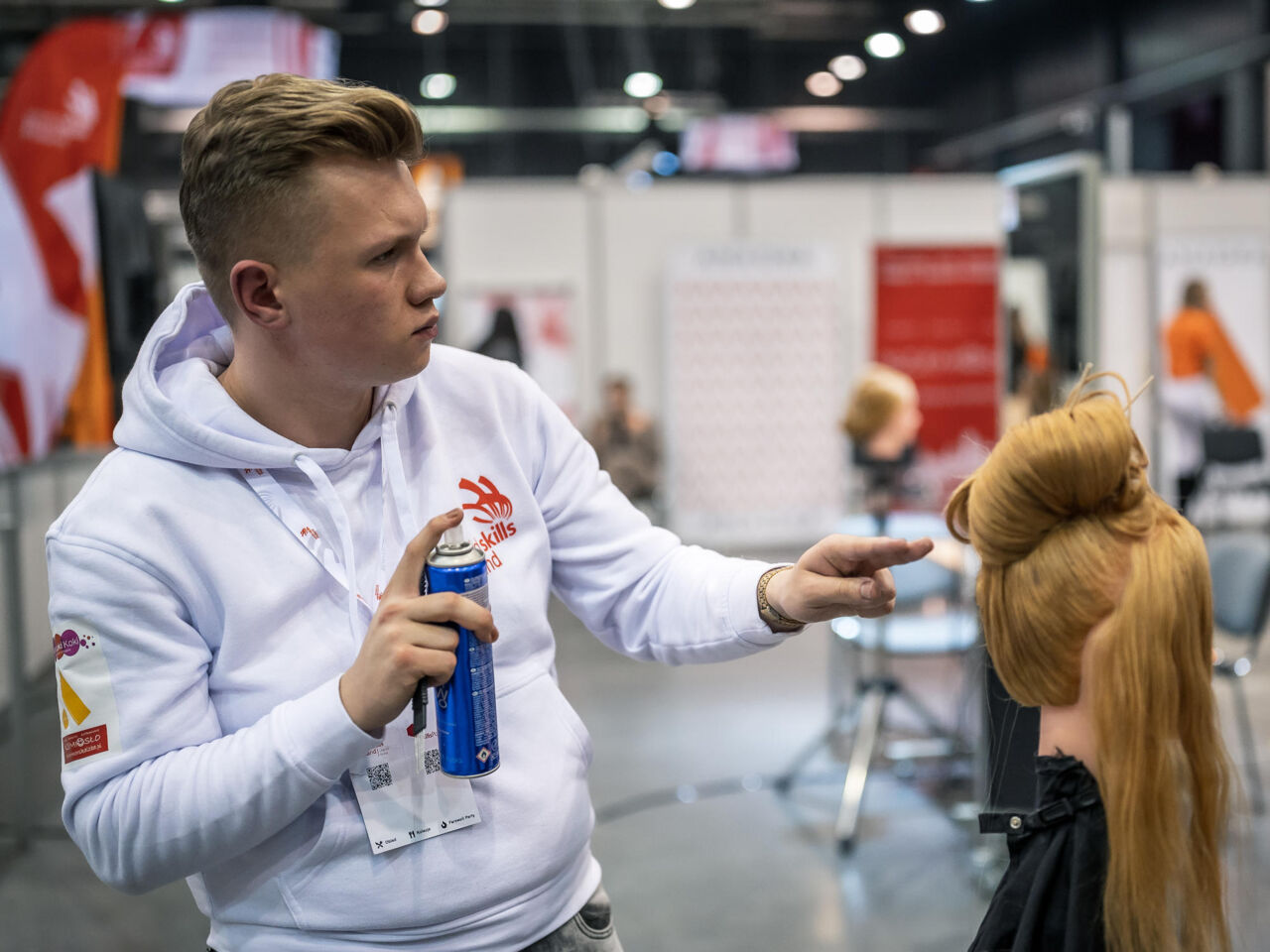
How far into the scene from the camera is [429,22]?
10.5 meters

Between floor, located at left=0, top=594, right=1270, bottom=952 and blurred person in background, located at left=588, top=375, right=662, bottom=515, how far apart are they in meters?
2.39

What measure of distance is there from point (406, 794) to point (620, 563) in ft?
1.23

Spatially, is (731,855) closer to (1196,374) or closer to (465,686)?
(465,686)

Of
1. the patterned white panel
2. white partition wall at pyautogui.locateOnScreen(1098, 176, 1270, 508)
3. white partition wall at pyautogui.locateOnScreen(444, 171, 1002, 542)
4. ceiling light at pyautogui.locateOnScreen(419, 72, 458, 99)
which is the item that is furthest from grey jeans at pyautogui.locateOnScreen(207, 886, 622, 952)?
ceiling light at pyautogui.locateOnScreen(419, 72, 458, 99)

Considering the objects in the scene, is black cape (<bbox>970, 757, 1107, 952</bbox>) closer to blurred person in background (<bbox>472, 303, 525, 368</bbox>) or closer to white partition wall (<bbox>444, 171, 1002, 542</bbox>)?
blurred person in background (<bbox>472, 303, 525, 368</bbox>)

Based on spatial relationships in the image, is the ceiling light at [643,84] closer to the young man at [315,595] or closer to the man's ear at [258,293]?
the young man at [315,595]

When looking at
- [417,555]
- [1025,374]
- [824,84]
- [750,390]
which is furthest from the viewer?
[824,84]

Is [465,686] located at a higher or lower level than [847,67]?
lower

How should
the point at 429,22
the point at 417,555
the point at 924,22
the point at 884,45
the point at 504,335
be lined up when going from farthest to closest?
the point at 884,45, the point at 924,22, the point at 429,22, the point at 504,335, the point at 417,555

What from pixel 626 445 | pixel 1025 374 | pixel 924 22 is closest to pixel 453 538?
pixel 1025 374

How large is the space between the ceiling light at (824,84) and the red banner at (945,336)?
414 centimetres

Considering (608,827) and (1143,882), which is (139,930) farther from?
(1143,882)

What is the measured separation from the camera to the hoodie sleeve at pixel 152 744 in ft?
3.12

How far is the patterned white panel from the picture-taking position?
807cm
